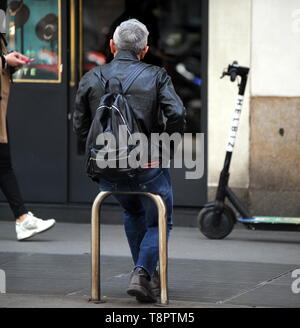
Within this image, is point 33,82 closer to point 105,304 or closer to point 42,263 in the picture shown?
point 42,263

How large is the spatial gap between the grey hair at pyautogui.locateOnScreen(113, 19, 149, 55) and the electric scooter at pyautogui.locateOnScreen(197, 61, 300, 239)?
7.88 ft

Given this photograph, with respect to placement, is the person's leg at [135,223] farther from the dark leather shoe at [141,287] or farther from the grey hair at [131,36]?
the grey hair at [131,36]

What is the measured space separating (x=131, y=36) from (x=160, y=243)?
1.38 m

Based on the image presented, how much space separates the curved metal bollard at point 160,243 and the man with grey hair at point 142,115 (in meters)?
0.11

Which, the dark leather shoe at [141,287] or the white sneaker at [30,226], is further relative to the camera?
the white sneaker at [30,226]

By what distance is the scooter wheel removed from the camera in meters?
9.56

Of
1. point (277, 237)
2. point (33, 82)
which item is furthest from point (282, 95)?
point (33, 82)

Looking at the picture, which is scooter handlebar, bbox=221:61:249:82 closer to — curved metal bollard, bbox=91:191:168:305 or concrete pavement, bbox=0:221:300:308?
concrete pavement, bbox=0:221:300:308

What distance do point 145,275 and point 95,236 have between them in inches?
16.9

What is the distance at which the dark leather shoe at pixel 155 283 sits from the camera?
6.89 m

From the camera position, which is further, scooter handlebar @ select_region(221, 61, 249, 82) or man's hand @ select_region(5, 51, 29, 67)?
scooter handlebar @ select_region(221, 61, 249, 82)

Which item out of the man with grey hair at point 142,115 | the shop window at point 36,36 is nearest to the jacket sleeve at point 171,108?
the man with grey hair at point 142,115

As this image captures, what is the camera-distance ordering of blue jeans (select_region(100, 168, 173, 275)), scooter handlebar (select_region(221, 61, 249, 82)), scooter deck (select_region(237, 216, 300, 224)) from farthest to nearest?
scooter deck (select_region(237, 216, 300, 224))
scooter handlebar (select_region(221, 61, 249, 82))
blue jeans (select_region(100, 168, 173, 275))

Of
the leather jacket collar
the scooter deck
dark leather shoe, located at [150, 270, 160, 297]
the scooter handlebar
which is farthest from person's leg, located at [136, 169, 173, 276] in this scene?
the scooter deck
